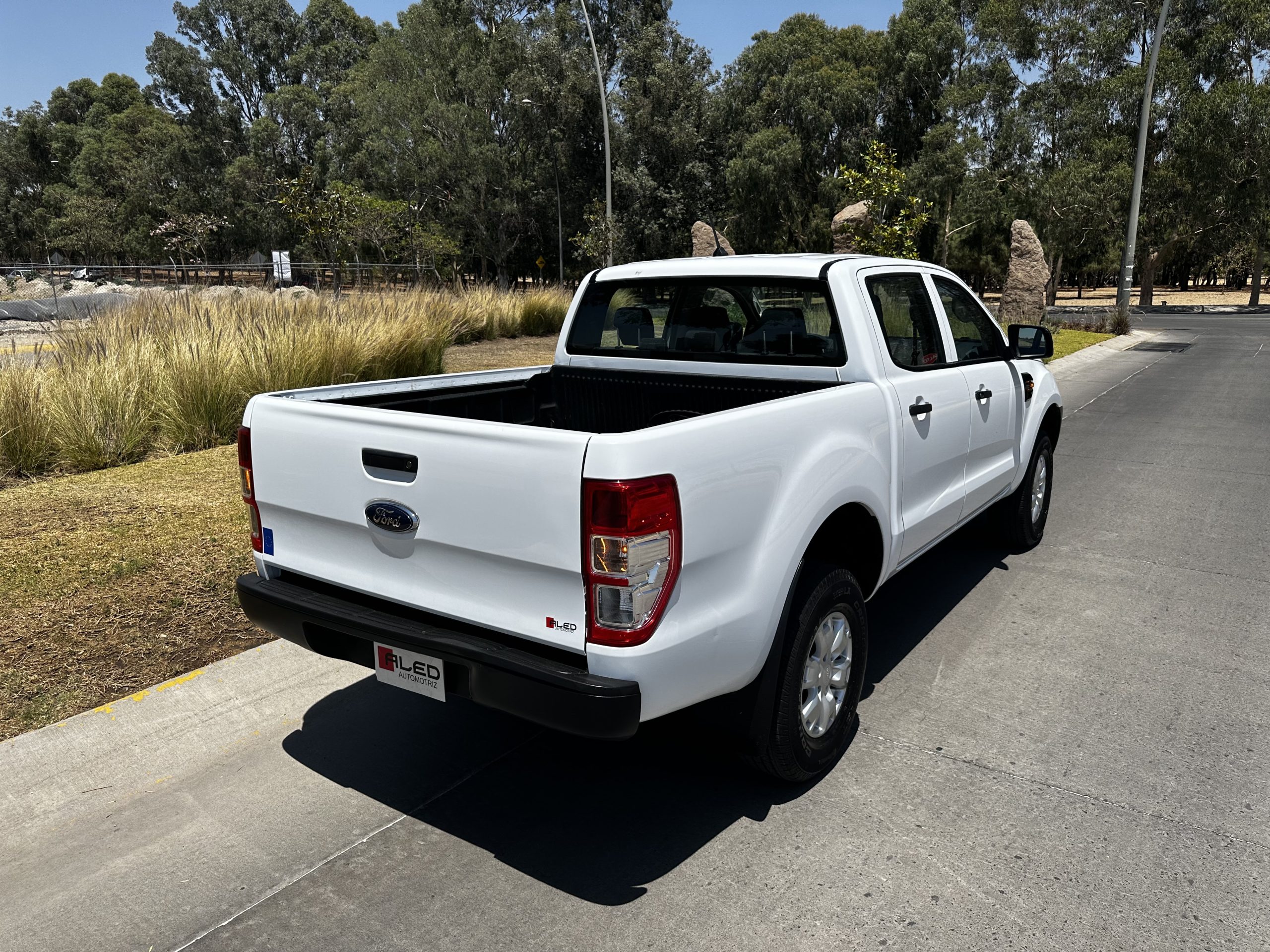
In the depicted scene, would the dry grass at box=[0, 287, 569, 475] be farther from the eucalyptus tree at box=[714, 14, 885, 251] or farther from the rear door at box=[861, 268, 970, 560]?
the eucalyptus tree at box=[714, 14, 885, 251]

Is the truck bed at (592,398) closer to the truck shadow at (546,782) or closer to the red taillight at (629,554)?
the truck shadow at (546,782)

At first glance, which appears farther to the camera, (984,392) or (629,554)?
(984,392)

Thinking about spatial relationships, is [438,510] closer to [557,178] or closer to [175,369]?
[175,369]

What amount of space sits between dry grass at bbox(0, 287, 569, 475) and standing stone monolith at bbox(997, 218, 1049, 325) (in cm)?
1802

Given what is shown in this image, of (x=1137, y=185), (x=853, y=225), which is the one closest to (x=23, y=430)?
(x=853, y=225)

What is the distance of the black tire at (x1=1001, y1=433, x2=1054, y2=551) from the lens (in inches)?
239

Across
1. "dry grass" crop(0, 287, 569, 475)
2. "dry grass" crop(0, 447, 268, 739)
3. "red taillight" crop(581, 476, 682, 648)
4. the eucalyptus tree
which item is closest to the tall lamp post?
the eucalyptus tree

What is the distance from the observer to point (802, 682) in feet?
10.6

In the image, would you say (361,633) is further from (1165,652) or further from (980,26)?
(980,26)

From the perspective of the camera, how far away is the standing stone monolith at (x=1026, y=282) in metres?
24.7

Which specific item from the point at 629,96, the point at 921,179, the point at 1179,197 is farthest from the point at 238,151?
the point at 1179,197

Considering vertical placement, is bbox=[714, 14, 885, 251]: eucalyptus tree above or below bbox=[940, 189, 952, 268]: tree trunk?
above

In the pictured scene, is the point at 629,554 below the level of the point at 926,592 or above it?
above

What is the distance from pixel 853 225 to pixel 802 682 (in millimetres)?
23299
